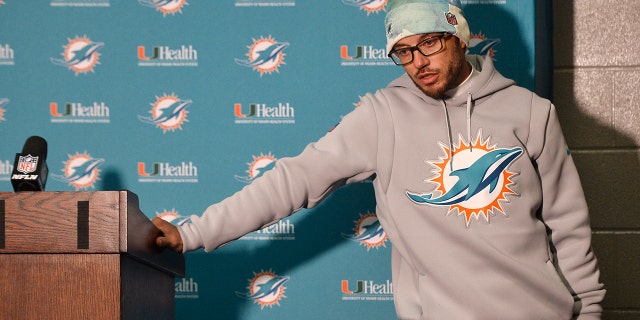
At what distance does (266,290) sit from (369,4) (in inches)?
37.9

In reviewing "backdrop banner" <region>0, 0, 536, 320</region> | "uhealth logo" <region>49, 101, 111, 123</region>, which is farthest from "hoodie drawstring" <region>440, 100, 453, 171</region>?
"uhealth logo" <region>49, 101, 111, 123</region>

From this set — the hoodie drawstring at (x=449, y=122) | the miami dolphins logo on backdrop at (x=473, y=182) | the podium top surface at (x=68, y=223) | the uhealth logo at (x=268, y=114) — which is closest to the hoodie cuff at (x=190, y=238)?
the podium top surface at (x=68, y=223)

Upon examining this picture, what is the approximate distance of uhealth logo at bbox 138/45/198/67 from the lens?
2.68 metres

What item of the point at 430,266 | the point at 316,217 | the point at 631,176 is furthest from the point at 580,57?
the point at 430,266

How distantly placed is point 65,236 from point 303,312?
1135 mm

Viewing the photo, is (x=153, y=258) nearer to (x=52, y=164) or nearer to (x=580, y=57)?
(x=52, y=164)

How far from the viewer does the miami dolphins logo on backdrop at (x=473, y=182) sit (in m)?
2.00

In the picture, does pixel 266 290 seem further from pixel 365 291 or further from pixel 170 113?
pixel 170 113

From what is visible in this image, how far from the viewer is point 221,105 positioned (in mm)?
2668

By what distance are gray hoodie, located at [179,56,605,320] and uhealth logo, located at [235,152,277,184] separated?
51cm

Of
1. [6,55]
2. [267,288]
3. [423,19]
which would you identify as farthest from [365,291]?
[6,55]

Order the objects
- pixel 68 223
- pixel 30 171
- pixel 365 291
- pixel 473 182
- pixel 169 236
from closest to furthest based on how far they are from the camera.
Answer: pixel 68 223
pixel 30 171
pixel 169 236
pixel 473 182
pixel 365 291

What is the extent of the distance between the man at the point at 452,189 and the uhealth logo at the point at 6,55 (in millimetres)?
1106

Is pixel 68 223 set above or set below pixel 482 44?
below
